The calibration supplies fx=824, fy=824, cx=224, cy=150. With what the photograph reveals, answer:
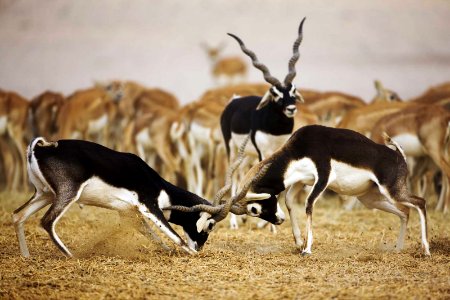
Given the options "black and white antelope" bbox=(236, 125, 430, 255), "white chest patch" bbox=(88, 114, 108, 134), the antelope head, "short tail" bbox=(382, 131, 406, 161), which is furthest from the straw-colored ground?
"white chest patch" bbox=(88, 114, 108, 134)

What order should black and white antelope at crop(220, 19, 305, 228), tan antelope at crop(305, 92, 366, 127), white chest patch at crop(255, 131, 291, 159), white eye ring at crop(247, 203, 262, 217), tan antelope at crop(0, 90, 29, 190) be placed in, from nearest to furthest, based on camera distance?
white eye ring at crop(247, 203, 262, 217) → black and white antelope at crop(220, 19, 305, 228) → white chest patch at crop(255, 131, 291, 159) → tan antelope at crop(305, 92, 366, 127) → tan antelope at crop(0, 90, 29, 190)

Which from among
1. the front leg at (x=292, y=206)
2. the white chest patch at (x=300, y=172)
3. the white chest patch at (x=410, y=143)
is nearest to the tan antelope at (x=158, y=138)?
the white chest patch at (x=410, y=143)

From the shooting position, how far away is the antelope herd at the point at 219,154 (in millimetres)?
8062

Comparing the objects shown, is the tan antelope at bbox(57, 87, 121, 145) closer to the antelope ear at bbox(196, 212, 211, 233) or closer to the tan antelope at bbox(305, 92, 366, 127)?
the tan antelope at bbox(305, 92, 366, 127)

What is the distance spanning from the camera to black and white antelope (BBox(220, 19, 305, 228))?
10.2 metres

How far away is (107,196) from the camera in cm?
804

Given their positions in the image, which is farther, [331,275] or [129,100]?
[129,100]

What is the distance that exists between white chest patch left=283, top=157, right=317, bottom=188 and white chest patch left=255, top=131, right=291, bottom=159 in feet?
7.35

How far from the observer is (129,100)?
2044 centimetres

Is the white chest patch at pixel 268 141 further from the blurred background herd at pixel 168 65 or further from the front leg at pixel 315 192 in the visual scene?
the blurred background herd at pixel 168 65

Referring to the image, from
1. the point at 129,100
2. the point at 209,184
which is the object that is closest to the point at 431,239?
the point at 209,184

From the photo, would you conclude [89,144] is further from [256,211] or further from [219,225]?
[219,225]

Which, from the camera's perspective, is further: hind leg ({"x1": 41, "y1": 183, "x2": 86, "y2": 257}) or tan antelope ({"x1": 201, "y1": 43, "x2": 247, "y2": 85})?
tan antelope ({"x1": 201, "y1": 43, "x2": 247, "y2": 85})

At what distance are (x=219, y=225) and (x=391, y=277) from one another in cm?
444
